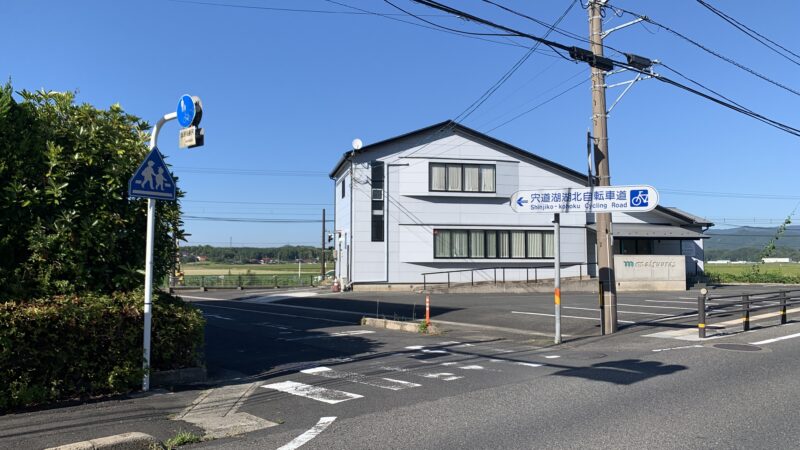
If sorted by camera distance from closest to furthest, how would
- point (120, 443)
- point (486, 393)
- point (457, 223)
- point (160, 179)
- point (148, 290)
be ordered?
point (120, 443) → point (148, 290) → point (486, 393) → point (160, 179) → point (457, 223)

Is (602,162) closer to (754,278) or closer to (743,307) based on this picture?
(743,307)

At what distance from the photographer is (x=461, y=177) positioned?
32.5 m

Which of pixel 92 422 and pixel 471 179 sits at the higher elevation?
pixel 471 179

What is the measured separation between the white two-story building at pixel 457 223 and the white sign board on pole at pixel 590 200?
682 inches

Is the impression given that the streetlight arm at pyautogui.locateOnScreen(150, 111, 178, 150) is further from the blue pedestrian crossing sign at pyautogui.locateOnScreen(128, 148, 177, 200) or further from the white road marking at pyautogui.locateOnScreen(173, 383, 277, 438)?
the white road marking at pyautogui.locateOnScreen(173, 383, 277, 438)

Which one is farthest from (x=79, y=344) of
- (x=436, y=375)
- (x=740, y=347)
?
(x=740, y=347)

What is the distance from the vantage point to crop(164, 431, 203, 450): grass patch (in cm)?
586

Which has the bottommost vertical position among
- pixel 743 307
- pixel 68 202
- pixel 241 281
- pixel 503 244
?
pixel 241 281

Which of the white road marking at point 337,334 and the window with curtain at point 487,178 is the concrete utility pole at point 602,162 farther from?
the window with curtain at point 487,178

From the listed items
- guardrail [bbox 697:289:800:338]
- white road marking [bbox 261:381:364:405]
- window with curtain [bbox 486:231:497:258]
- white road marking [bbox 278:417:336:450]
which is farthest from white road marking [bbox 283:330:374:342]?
window with curtain [bbox 486:231:497:258]

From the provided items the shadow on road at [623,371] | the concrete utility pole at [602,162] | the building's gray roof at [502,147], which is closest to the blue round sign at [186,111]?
the shadow on road at [623,371]

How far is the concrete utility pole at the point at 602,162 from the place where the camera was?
1448cm

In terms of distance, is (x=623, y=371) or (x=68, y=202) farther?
(x=623, y=371)

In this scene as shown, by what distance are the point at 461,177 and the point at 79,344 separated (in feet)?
86.6
